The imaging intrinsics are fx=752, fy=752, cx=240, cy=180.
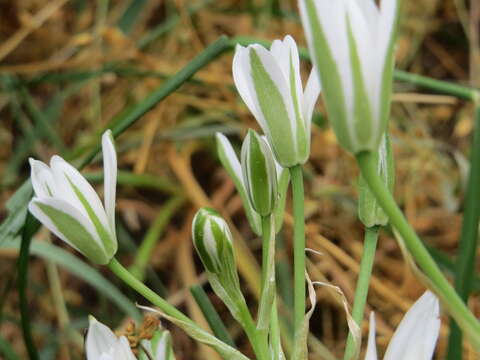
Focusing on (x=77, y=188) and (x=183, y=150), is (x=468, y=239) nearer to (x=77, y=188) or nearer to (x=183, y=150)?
(x=77, y=188)

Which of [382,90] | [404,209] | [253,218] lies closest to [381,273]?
[404,209]

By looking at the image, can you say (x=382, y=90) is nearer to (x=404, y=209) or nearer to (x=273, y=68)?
(x=273, y=68)

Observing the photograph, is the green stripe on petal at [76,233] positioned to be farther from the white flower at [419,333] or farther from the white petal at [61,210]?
the white flower at [419,333]

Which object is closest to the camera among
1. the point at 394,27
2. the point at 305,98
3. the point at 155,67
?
the point at 394,27

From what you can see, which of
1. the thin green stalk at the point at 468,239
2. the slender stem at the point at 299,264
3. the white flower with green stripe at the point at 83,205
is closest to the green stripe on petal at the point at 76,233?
the white flower with green stripe at the point at 83,205

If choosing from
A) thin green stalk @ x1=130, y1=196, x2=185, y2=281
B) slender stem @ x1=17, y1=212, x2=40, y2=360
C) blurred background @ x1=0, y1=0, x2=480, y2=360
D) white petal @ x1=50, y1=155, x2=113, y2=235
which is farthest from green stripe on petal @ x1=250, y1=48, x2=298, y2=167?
thin green stalk @ x1=130, y1=196, x2=185, y2=281

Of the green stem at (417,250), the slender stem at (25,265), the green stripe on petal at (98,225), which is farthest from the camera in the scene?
the slender stem at (25,265)
